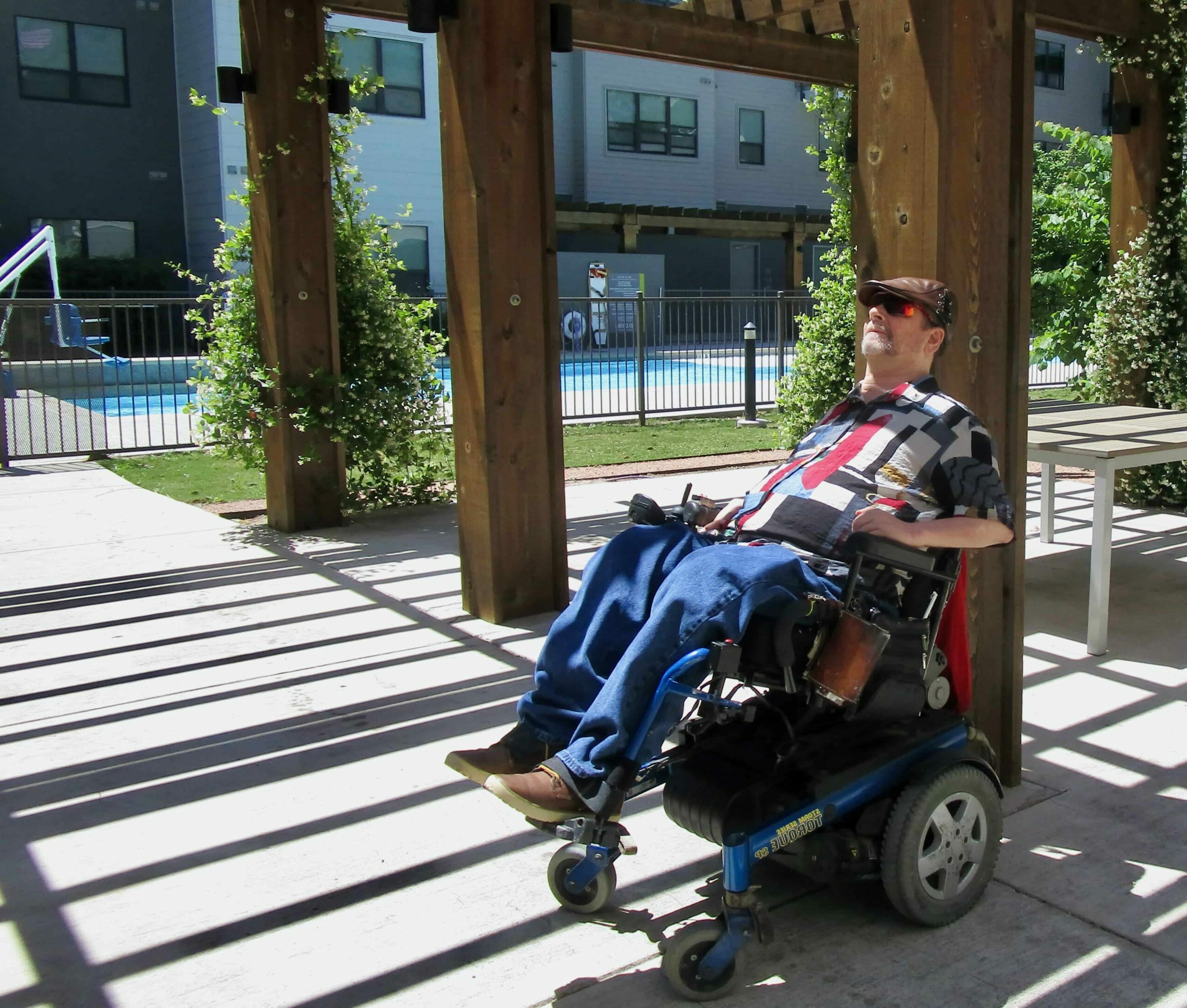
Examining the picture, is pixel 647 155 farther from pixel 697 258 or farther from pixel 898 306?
pixel 898 306

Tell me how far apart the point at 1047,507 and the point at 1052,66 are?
32.0m

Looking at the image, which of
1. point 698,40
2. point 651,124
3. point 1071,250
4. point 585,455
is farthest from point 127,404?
point 651,124

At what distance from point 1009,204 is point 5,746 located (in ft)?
11.9

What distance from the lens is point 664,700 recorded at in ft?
8.18

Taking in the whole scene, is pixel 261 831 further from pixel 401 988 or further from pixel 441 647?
pixel 441 647

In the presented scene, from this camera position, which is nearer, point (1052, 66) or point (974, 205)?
point (974, 205)

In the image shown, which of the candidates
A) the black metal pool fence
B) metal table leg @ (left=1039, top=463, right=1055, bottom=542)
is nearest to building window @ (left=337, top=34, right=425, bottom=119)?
the black metal pool fence

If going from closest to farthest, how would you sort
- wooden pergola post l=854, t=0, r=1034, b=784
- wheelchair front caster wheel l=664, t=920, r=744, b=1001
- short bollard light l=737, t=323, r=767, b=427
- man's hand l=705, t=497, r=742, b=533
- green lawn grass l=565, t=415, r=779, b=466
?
wheelchair front caster wheel l=664, t=920, r=744, b=1001, man's hand l=705, t=497, r=742, b=533, wooden pergola post l=854, t=0, r=1034, b=784, green lawn grass l=565, t=415, r=779, b=466, short bollard light l=737, t=323, r=767, b=427

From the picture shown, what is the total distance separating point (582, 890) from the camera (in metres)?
2.84

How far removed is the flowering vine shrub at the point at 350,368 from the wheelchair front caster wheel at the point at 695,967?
5.34 meters

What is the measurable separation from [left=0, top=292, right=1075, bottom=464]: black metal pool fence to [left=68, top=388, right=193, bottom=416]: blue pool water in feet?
0.06

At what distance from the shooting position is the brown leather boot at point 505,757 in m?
2.70

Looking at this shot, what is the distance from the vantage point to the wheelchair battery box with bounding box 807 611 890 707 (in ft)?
8.28

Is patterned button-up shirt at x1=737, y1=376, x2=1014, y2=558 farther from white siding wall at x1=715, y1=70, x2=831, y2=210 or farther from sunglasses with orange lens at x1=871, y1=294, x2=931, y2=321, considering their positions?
white siding wall at x1=715, y1=70, x2=831, y2=210
